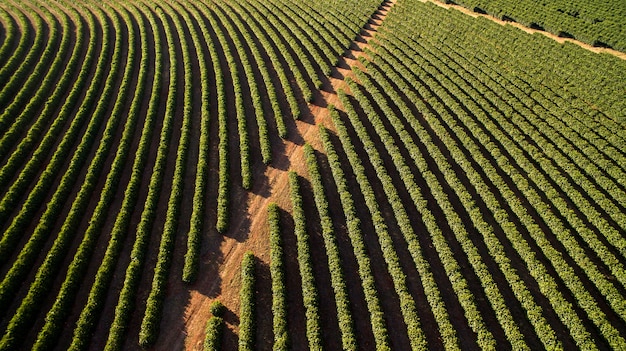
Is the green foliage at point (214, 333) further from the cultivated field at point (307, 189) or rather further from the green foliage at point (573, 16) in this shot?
the green foliage at point (573, 16)

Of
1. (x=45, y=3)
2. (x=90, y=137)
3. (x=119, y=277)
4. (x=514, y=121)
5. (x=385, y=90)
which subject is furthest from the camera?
(x=45, y=3)

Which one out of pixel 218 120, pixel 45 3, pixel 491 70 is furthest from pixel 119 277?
pixel 45 3

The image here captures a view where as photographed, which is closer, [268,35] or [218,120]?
[218,120]

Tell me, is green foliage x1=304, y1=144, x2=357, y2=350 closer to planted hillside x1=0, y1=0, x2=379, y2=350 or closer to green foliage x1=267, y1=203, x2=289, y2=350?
green foliage x1=267, y1=203, x2=289, y2=350

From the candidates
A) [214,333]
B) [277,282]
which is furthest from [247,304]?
[214,333]

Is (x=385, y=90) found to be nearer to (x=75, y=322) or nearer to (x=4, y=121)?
(x=75, y=322)

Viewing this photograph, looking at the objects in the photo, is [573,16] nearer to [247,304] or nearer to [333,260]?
[333,260]

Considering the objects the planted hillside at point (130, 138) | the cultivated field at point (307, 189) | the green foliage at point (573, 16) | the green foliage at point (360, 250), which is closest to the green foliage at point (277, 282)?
the cultivated field at point (307, 189)

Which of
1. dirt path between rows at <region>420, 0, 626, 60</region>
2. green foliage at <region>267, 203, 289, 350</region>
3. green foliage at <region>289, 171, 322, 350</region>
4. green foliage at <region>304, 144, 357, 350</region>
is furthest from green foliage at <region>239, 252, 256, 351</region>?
dirt path between rows at <region>420, 0, 626, 60</region>
